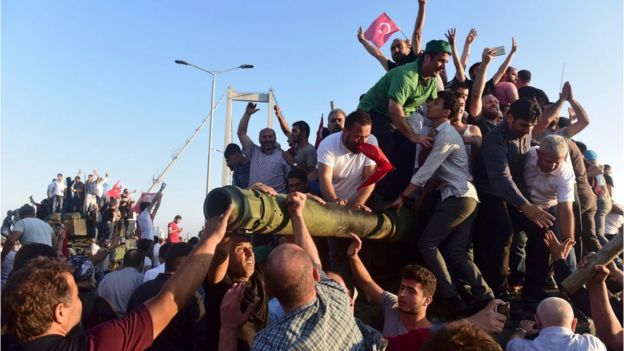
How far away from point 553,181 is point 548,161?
10.4 inches

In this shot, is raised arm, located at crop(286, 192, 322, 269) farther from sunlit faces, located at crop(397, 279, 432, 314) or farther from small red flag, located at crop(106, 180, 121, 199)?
small red flag, located at crop(106, 180, 121, 199)

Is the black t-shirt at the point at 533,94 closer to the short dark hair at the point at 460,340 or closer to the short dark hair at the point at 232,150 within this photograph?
the short dark hair at the point at 232,150

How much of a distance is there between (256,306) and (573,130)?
5243mm

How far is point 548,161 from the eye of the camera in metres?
5.31

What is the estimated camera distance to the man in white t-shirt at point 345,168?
530cm

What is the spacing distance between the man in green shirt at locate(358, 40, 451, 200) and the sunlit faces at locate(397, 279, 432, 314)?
1.86 meters

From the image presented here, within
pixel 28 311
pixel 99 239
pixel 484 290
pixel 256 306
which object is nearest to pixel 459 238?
pixel 484 290

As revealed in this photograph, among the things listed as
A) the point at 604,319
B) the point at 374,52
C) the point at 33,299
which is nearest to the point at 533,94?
the point at 374,52

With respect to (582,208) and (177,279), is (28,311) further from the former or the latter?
(582,208)

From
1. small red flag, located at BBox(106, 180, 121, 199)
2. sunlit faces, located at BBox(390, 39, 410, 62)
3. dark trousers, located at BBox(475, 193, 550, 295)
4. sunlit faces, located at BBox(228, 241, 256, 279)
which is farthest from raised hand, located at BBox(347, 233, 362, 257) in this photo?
small red flag, located at BBox(106, 180, 121, 199)

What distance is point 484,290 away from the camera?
17.4 feet

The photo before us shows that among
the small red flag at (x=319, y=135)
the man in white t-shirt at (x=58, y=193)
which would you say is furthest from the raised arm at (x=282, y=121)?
the man in white t-shirt at (x=58, y=193)

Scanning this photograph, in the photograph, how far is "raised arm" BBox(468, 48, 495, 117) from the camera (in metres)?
7.14

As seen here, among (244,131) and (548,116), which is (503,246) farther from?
(244,131)
